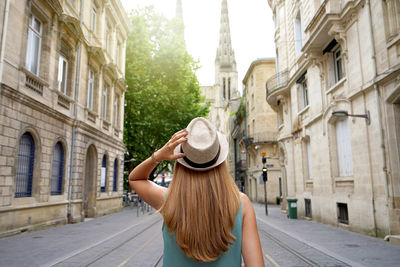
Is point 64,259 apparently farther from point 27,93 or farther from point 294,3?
point 294,3

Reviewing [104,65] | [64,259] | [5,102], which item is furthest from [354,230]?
[104,65]

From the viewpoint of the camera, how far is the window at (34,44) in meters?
12.4

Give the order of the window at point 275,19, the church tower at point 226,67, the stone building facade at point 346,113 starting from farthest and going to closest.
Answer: the church tower at point 226,67, the window at point 275,19, the stone building facade at point 346,113

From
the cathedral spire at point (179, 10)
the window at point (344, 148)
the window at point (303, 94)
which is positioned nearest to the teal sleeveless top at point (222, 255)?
the window at point (344, 148)

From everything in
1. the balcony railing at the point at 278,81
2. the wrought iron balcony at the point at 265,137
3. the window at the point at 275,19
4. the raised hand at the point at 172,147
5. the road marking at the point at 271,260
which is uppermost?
the window at the point at 275,19

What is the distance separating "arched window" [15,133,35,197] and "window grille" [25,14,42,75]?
2.71 meters

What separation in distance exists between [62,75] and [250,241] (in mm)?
15550

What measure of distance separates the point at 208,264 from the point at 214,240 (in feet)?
0.48

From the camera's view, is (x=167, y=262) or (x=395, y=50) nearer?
(x=167, y=262)

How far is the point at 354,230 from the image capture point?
1186 centimetres

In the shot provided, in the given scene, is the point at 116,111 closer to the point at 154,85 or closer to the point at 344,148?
the point at 154,85

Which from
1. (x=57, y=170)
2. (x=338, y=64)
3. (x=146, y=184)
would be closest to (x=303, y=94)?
(x=338, y=64)

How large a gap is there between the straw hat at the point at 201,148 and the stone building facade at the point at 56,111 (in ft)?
34.0

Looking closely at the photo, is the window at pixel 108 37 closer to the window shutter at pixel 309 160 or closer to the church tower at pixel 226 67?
the window shutter at pixel 309 160
